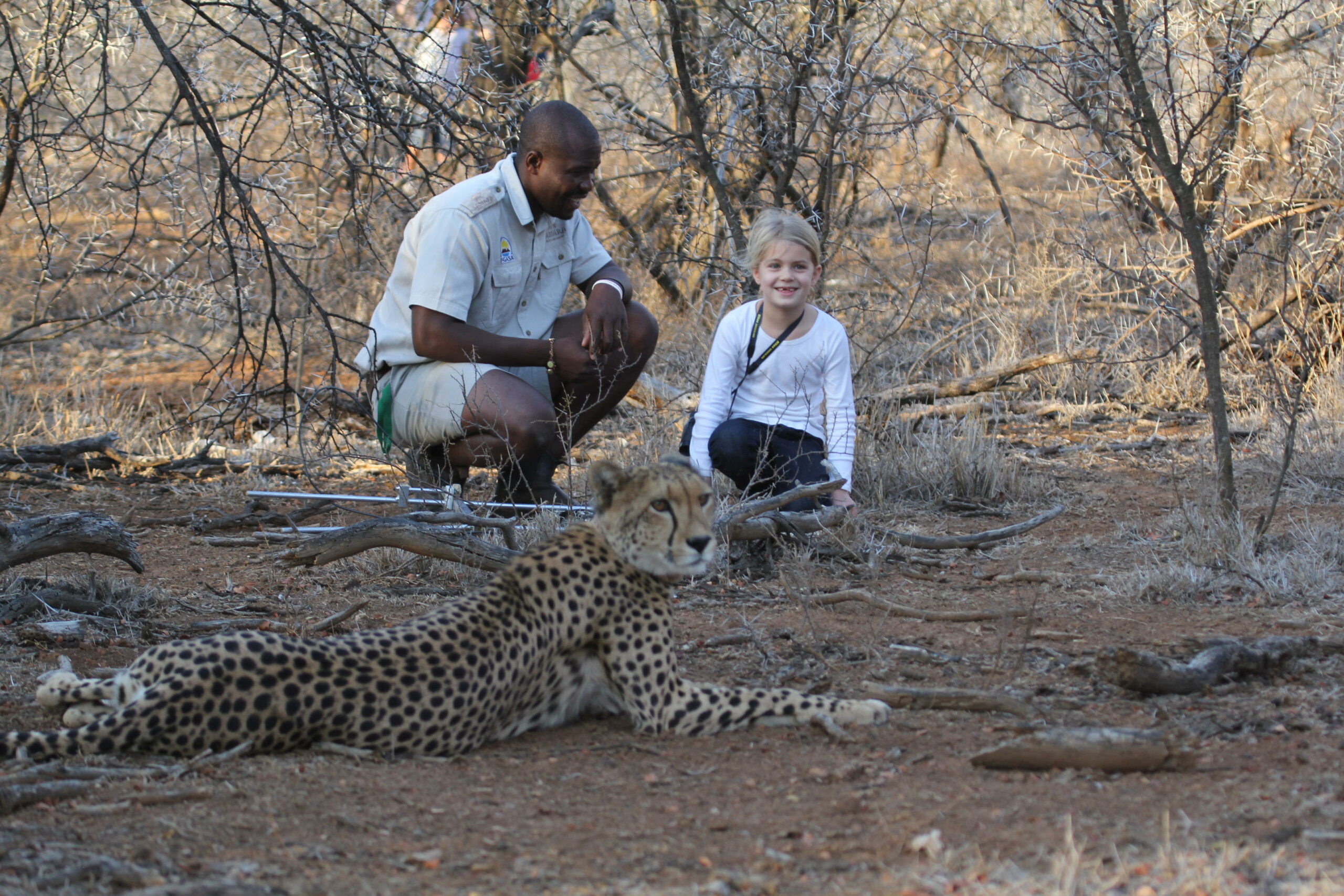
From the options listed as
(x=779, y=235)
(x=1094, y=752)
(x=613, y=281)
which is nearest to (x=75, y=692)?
(x=1094, y=752)

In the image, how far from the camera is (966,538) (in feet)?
15.9

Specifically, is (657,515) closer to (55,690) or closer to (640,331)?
(55,690)

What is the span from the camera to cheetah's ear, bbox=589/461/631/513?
3072 mm

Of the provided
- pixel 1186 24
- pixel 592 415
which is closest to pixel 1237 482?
pixel 1186 24

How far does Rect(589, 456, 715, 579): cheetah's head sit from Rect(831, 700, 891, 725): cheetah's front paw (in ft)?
1.51

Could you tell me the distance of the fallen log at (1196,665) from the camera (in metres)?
3.03

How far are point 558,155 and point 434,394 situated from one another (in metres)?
1.06

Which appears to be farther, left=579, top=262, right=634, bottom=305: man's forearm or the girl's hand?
left=579, top=262, right=634, bottom=305: man's forearm

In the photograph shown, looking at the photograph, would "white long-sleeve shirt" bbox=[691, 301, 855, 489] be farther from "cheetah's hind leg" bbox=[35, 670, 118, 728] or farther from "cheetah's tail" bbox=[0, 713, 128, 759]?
"cheetah's tail" bbox=[0, 713, 128, 759]

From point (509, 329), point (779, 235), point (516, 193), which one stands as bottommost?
point (509, 329)

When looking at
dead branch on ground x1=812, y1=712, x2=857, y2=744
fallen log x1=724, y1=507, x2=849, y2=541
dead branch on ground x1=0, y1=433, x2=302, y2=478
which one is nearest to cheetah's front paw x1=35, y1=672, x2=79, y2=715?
dead branch on ground x1=812, y1=712, x2=857, y2=744

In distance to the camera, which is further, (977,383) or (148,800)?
(977,383)

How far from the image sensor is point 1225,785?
2400 millimetres

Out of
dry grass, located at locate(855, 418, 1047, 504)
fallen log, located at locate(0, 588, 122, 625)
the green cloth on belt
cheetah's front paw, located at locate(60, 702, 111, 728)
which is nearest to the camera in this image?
cheetah's front paw, located at locate(60, 702, 111, 728)
